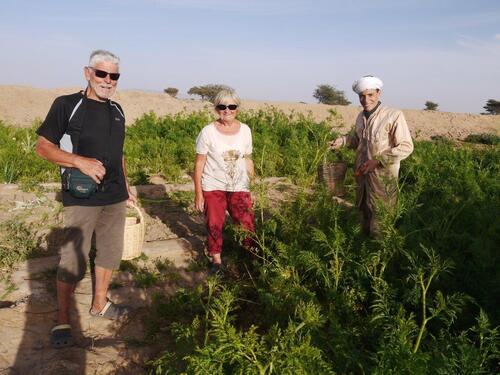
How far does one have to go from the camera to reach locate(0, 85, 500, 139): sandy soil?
16.5 m

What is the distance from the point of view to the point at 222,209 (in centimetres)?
431

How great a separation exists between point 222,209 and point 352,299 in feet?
5.17

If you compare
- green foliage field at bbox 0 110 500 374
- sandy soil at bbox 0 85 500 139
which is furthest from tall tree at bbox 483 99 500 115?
green foliage field at bbox 0 110 500 374

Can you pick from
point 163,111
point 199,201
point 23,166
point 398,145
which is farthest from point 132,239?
point 163,111

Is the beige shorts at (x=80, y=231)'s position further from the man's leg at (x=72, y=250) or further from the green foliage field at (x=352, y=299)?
the green foliage field at (x=352, y=299)

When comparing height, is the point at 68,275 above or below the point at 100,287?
above

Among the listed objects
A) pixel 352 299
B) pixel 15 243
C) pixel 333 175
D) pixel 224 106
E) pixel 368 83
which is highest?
pixel 368 83

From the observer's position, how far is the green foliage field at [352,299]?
2.14m

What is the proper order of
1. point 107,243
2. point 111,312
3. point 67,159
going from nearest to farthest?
point 67,159, point 107,243, point 111,312

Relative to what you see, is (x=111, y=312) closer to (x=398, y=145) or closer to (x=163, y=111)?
(x=398, y=145)

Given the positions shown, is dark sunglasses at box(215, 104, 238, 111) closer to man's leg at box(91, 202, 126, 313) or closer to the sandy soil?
man's leg at box(91, 202, 126, 313)

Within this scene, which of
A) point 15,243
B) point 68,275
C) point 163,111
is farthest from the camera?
point 163,111

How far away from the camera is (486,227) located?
151 inches

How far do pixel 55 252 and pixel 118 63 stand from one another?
2380 mm
